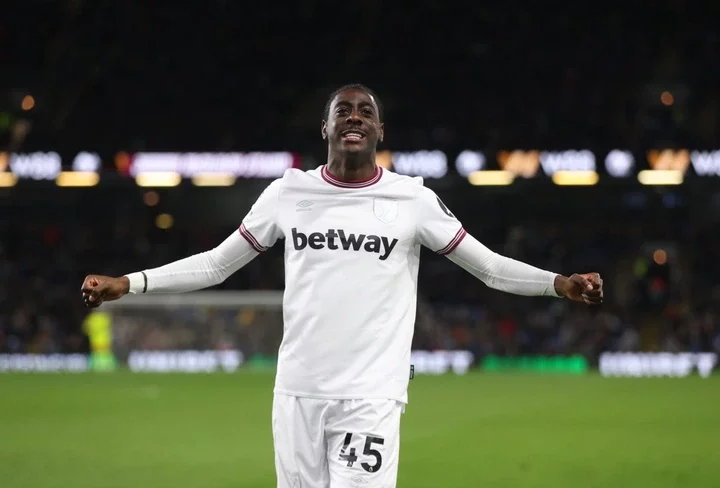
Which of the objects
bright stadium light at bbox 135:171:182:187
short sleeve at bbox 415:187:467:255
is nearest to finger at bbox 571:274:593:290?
short sleeve at bbox 415:187:467:255

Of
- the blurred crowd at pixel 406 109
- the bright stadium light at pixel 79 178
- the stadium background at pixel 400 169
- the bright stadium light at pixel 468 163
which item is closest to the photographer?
the stadium background at pixel 400 169

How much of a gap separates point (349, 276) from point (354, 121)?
0.61 meters

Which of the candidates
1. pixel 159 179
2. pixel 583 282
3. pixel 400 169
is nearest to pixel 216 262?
pixel 583 282

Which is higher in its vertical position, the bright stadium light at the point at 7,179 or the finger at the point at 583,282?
the bright stadium light at the point at 7,179

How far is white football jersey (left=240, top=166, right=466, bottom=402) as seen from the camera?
13.3 ft

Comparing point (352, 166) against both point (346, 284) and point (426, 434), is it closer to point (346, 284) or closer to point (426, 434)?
point (346, 284)

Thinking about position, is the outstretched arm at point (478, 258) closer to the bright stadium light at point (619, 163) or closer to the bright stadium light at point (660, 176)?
the bright stadium light at point (619, 163)

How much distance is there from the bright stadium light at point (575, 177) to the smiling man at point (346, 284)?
20.0m

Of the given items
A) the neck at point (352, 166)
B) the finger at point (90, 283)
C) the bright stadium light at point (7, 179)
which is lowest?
the finger at point (90, 283)

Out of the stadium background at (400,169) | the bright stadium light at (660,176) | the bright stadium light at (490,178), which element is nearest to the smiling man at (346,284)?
the stadium background at (400,169)

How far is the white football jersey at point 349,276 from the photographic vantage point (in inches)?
160

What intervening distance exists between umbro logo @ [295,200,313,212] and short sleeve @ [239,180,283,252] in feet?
0.34

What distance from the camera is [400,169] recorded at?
24.2 meters

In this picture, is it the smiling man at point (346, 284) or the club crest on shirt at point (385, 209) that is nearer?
the smiling man at point (346, 284)
